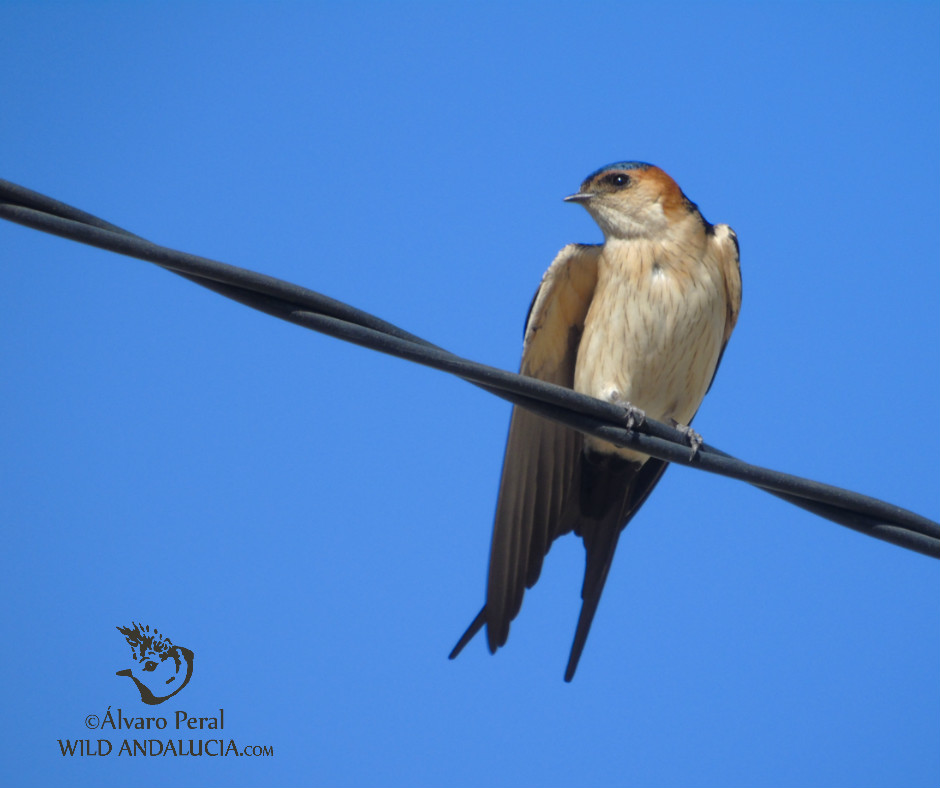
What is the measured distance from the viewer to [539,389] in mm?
2146

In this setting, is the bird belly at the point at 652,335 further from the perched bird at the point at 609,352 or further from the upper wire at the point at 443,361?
the upper wire at the point at 443,361

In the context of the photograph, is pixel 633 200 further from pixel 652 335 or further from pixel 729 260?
pixel 652 335

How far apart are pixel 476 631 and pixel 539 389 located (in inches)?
56.3

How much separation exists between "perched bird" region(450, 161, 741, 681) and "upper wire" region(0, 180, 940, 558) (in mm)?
1405

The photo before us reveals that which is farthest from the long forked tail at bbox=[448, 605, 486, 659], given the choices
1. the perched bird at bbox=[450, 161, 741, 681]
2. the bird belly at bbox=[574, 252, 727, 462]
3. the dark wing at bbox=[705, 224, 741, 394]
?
the dark wing at bbox=[705, 224, 741, 394]

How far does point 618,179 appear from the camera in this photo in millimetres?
4246

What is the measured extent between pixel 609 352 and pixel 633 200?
0.70 m

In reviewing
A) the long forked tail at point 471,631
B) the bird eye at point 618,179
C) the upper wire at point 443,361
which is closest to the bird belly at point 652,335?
the bird eye at point 618,179

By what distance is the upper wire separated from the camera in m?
1.90

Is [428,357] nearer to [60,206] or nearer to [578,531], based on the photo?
[60,206]

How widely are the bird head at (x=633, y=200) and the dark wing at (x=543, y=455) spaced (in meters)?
0.18

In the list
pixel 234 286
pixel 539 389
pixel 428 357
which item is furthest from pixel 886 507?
pixel 234 286

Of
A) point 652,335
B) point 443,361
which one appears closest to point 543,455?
point 652,335

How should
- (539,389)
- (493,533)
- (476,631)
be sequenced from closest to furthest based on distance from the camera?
1. (539,389)
2. (476,631)
3. (493,533)
